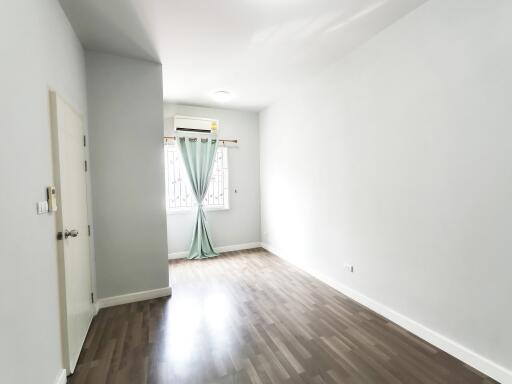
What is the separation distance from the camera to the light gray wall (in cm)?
272

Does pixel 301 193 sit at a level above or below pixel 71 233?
above

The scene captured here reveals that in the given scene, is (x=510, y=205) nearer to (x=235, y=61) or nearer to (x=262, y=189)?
(x=235, y=61)

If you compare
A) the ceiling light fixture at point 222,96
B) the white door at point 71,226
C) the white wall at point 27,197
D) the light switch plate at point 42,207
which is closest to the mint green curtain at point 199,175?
the ceiling light fixture at point 222,96

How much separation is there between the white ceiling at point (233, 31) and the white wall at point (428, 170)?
1.00ft

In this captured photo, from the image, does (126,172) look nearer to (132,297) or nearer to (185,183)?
(132,297)

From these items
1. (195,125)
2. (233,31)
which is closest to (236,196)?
(195,125)

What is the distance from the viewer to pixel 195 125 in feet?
14.5

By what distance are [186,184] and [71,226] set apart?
2744 mm

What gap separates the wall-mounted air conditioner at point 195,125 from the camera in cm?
432

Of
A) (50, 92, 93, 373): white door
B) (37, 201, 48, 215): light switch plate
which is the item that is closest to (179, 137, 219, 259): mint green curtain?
(50, 92, 93, 373): white door

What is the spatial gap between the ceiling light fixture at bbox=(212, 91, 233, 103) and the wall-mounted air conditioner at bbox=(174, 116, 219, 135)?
1.63 feet

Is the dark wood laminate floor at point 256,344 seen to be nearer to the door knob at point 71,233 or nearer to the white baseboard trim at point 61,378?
the white baseboard trim at point 61,378

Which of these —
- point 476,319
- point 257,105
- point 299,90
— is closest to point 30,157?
point 476,319

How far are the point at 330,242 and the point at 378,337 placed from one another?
1237mm
